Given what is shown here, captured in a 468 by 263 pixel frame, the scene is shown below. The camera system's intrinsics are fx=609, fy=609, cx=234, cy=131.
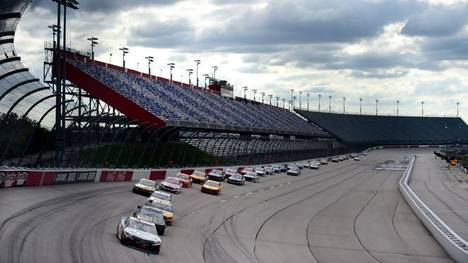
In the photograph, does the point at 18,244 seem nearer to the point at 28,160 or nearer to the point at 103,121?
the point at 28,160

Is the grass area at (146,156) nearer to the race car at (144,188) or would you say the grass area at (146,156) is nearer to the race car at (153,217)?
the race car at (144,188)

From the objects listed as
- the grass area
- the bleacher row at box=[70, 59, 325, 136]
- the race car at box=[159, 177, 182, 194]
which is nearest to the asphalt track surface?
the race car at box=[159, 177, 182, 194]

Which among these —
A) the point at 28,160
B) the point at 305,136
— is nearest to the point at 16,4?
the point at 28,160

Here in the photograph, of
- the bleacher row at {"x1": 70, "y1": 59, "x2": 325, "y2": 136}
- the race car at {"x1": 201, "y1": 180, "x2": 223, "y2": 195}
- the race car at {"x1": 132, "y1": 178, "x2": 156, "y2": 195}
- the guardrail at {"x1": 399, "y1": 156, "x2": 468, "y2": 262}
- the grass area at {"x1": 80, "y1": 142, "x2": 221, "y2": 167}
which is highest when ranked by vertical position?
the bleacher row at {"x1": 70, "y1": 59, "x2": 325, "y2": 136}

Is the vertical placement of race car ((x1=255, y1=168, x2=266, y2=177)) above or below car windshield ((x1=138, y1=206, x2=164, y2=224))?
below

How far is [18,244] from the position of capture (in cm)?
1733

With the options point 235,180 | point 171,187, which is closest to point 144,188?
point 171,187

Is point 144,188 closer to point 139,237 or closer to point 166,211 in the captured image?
point 166,211

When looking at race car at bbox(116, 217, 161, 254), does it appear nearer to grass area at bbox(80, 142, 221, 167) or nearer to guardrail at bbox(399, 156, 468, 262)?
guardrail at bbox(399, 156, 468, 262)

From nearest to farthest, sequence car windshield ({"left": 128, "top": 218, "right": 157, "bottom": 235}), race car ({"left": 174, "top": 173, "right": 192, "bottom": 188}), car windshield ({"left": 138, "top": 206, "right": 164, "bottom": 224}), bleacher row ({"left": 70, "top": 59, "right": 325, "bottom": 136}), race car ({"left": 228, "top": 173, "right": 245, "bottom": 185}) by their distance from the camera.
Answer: car windshield ({"left": 128, "top": 218, "right": 157, "bottom": 235}) → car windshield ({"left": 138, "top": 206, "right": 164, "bottom": 224}) → race car ({"left": 174, "top": 173, "right": 192, "bottom": 188}) → race car ({"left": 228, "top": 173, "right": 245, "bottom": 185}) → bleacher row ({"left": 70, "top": 59, "right": 325, "bottom": 136})

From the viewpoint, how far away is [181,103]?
306 feet

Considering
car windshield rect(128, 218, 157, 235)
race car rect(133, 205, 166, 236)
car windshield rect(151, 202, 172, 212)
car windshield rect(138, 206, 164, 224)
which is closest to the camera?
car windshield rect(128, 218, 157, 235)

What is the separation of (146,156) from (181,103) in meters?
41.7

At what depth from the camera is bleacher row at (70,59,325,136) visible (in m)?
75.8
